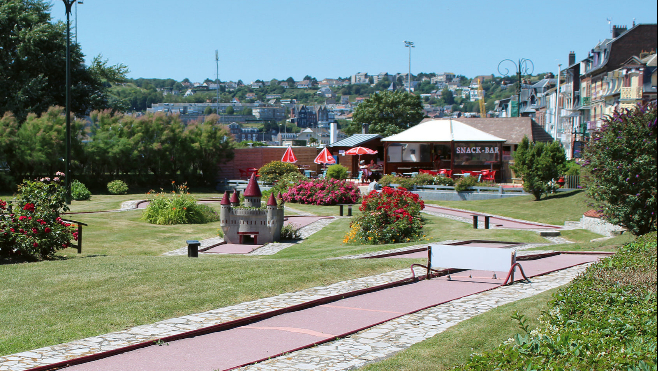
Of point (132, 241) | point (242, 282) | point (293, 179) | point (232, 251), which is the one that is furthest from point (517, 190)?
point (242, 282)

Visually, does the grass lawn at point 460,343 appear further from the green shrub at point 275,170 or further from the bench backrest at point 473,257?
the green shrub at point 275,170

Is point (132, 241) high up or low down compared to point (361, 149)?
down

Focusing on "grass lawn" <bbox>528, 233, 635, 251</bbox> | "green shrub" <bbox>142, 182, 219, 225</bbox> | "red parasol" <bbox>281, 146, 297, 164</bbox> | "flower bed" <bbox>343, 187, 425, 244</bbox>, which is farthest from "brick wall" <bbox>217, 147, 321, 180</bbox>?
"grass lawn" <bbox>528, 233, 635, 251</bbox>

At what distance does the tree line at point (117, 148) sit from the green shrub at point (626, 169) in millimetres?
28879

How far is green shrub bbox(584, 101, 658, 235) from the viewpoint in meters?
13.8

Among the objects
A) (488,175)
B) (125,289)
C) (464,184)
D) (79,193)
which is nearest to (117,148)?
(79,193)

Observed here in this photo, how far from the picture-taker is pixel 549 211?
25.3 meters

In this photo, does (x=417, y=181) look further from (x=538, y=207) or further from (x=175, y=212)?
(x=175, y=212)

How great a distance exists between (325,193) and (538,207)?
10.2m

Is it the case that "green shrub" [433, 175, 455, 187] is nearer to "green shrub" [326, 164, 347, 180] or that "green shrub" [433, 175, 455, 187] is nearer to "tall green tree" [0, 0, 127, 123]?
"green shrub" [326, 164, 347, 180]

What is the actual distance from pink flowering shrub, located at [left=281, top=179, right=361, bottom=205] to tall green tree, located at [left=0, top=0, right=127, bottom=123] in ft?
62.6

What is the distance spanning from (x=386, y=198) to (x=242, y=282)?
9.52m

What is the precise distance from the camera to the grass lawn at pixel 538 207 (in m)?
24.1

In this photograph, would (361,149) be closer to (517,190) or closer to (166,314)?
(517,190)
